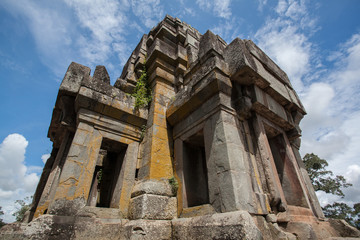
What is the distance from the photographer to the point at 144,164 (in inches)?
160

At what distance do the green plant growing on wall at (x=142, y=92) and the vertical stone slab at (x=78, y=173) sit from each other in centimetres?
129

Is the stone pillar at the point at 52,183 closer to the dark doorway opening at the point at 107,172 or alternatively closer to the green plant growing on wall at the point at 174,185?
the dark doorway opening at the point at 107,172

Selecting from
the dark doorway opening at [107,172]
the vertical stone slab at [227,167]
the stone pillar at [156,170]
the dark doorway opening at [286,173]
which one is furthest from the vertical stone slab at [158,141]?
the dark doorway opening at [286,173]

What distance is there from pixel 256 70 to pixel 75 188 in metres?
4.00

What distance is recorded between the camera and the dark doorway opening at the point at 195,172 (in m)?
3.75

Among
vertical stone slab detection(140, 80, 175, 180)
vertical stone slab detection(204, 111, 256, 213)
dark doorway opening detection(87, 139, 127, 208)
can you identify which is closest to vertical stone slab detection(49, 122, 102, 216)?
dark doorway opening detection(87, 139, 127, 208)

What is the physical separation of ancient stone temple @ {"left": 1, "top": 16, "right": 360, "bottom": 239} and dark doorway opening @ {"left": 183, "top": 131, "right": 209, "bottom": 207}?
22 millimetres

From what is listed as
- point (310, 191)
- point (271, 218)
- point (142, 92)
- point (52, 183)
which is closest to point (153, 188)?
point (271, 218)

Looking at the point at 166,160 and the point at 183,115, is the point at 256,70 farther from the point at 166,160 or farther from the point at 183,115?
the point at 166,160

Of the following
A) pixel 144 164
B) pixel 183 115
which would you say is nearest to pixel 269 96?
pixel 183 115

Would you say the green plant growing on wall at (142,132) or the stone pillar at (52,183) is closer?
the stone pillar at (52,183)

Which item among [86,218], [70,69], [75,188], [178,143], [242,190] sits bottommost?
[86,218]

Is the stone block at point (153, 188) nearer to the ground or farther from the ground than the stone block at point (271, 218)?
farther from the ground

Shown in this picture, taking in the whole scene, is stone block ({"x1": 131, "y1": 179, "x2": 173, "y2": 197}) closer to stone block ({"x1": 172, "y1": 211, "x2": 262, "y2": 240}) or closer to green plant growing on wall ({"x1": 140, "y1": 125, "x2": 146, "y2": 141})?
stone block ({"x1": 172, "y1": 211, "x2": 262, "y2": 240})
